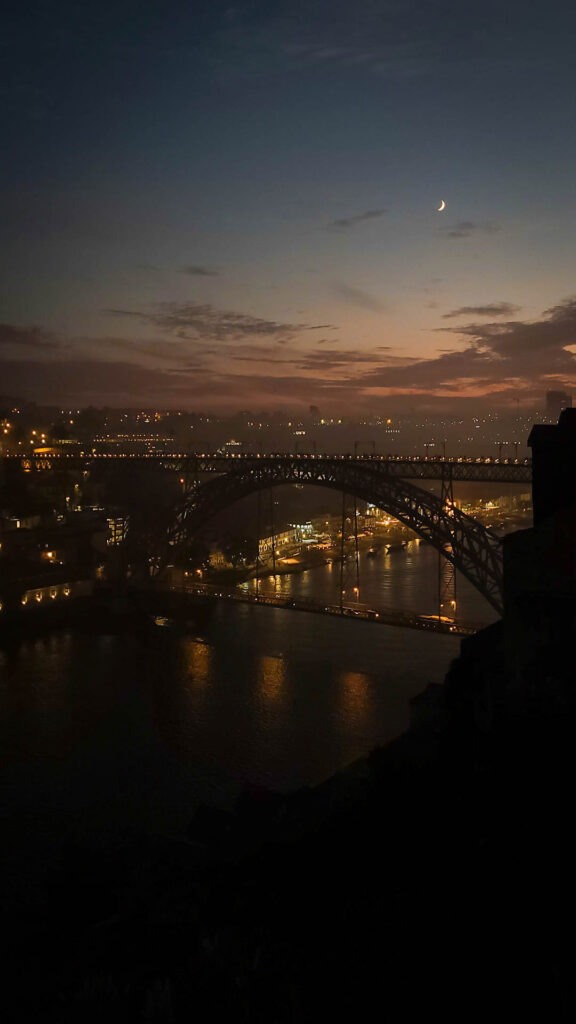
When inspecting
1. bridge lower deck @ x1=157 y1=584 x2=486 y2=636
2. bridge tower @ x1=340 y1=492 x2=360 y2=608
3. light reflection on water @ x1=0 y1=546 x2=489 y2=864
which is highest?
bridge tower @ x1=340 y1=492 x2=360 y2=608

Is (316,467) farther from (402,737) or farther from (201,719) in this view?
(402,737)

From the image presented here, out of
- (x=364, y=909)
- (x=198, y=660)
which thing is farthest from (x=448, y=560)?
(x=364, y=909)

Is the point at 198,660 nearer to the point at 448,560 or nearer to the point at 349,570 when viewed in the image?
the point at 448,560

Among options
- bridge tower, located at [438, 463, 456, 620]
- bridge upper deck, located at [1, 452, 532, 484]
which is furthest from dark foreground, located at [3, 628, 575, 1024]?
bridge tower, located at [438, 463, 456, 620]

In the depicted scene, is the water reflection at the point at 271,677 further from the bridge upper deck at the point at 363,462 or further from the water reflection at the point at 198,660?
the bridge upper deck at the point at 363,462

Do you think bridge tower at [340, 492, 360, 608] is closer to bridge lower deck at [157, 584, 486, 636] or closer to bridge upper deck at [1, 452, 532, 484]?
bridge lower deck at [157, 584, 486, 636]

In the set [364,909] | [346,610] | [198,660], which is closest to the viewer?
[364,909]
